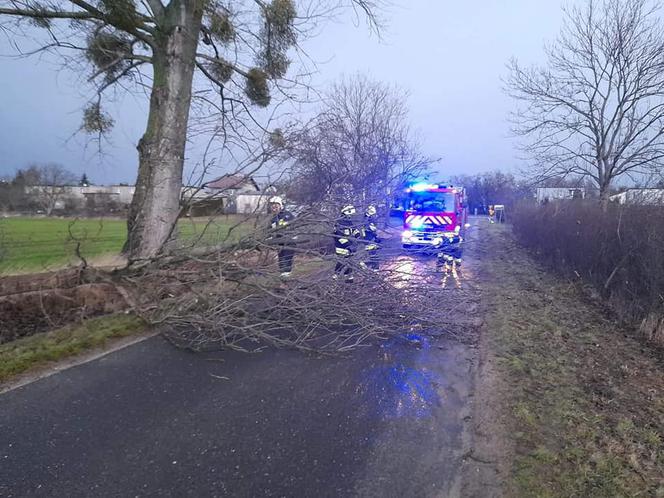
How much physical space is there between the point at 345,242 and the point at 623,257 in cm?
496

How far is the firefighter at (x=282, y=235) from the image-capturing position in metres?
6.25

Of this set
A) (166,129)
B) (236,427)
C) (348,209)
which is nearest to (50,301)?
(166,129)

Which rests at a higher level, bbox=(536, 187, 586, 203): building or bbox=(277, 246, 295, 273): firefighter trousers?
bbox=(536, 187, 586, 203): building

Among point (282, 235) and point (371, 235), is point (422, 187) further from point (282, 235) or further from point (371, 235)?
point (282, 235)

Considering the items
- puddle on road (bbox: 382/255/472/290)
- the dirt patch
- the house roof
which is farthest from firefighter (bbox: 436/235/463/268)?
the dirt patch

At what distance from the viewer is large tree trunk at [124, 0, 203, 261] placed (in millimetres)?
7305

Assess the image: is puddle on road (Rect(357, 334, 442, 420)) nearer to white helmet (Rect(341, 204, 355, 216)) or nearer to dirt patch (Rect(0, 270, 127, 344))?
white helmet (Rect(341, 204, 355, 216))

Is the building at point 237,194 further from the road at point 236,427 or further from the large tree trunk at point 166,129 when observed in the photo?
the road at point 236,427

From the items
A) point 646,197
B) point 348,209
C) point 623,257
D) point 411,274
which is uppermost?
point 646,197

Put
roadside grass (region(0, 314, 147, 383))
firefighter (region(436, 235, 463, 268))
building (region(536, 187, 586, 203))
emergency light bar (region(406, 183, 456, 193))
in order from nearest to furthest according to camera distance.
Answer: roadside grass (region(0, 314, 147, 383)) → firefighter (region(436, 235, 463, 268)) → emergency light bar (region(406, 183, 456, 193)) → building (region(536, 187, 586, 203))

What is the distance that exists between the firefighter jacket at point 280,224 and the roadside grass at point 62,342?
208 cm

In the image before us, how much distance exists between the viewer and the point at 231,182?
22.1ft

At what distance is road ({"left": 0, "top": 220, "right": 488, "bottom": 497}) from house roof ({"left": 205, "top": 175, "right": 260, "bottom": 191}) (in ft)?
8.62

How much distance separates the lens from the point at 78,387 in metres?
3.98
